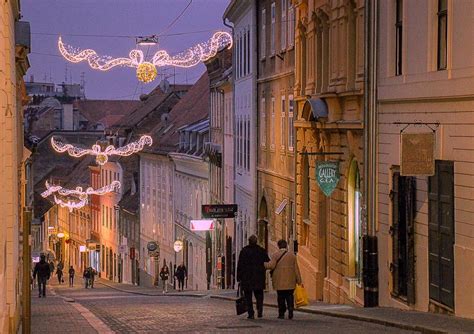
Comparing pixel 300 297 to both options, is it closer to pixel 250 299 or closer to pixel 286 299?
pixel 286 299

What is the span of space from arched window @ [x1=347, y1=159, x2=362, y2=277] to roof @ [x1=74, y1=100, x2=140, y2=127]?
354 ft

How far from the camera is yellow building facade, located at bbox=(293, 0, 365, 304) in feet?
82.7

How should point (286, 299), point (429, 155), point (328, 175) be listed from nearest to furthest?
point (429, 155), point (286, 299), point (328, 175)

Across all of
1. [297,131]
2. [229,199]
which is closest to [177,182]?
[229,199]

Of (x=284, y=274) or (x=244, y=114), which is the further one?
(x=244, y=114)

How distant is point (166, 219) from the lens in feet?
232

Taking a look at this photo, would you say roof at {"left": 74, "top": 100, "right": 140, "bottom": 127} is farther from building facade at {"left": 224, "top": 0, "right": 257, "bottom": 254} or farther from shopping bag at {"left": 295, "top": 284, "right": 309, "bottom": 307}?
shopping bag at {"left": 295, "top": 284, "right": 309, "bottom": 307}

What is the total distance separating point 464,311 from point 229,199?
34662 millimetres

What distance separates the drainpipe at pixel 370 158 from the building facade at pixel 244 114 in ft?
65.8

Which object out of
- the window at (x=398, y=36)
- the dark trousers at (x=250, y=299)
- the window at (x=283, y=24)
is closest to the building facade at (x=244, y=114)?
the window at (x=283, y=24)

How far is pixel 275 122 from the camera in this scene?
128ft

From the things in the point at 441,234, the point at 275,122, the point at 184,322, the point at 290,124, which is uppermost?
the point at 275,122

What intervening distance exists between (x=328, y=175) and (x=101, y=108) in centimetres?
11171

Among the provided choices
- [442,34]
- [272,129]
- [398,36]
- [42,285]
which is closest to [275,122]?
[272,129]
